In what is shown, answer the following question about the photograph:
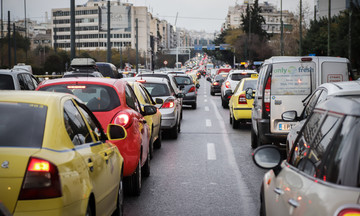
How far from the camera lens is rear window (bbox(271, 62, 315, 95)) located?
11.3m

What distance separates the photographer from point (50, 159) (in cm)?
390

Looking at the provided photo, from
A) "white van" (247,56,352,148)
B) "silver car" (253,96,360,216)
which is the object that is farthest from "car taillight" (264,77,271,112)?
"silver car" (253,96,360,216)

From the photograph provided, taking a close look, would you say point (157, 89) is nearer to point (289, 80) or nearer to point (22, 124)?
point (289, 80)

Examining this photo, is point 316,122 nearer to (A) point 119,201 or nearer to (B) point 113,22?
(A) point 119,201

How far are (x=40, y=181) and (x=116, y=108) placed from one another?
4.28 meters

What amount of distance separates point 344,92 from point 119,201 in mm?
2478

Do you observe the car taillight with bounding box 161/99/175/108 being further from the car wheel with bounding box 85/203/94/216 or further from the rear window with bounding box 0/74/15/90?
the car wheel with bounding box 85/203/94/216

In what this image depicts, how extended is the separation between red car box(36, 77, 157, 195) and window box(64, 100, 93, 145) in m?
2.55

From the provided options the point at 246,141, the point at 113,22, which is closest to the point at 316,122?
the point at 246,141

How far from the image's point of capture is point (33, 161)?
152 inches

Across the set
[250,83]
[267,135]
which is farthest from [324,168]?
[250,83]

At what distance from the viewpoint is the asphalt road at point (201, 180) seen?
7.38 metres

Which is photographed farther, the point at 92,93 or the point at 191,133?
the point at 191,133

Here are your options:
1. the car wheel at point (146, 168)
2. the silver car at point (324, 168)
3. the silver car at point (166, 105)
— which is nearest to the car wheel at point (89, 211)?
the silver car at point (324, 168)
